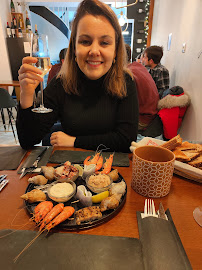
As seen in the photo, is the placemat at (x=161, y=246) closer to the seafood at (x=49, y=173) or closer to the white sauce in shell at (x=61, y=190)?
the white sauce in shell at (x=61, y=190)

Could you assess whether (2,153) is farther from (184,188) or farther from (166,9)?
(166,9)

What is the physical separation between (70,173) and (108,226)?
0.25 metres

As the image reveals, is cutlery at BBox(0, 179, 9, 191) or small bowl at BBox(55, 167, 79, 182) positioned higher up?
small bowl at BBox(55, 167, 79, 182)

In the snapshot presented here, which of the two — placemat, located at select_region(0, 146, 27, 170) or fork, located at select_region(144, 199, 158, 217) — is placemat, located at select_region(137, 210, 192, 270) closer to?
fork, located at select_region(144, 199, 158, 217)

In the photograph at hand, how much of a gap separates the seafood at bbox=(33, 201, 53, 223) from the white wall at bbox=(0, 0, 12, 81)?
4.96 metres

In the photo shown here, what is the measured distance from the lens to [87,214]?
550 mm

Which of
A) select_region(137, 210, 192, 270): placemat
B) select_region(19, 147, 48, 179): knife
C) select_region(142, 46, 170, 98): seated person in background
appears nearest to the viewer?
select_region(137, 210, 192, 270): placemat

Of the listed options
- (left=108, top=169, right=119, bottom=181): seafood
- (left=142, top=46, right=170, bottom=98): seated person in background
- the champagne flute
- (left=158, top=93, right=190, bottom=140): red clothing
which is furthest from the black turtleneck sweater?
(left=142, top=46, right=170, bottom=98): seated person in background

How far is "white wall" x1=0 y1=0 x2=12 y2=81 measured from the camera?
422 centimetres

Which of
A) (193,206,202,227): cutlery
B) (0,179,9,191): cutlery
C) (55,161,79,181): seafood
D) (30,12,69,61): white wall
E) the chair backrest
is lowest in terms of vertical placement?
the chair backrest

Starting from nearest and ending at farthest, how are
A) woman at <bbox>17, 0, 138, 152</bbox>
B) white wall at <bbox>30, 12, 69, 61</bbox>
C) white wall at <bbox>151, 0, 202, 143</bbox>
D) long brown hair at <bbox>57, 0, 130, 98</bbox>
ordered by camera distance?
1. woman at <bbox>17, 0, 138, 152</bbox>
2. long brown hair at <bbox>57, 0, 130, 98</bbox>
3. white wall at <bbox>151, 0, 202, 143</bbox>
4. white wall at <bbox>30, 12, 69, 61</bbox>

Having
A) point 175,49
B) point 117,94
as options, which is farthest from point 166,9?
point 117,94

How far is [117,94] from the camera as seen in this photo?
1229 millimetres

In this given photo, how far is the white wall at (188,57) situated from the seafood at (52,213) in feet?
5.84
